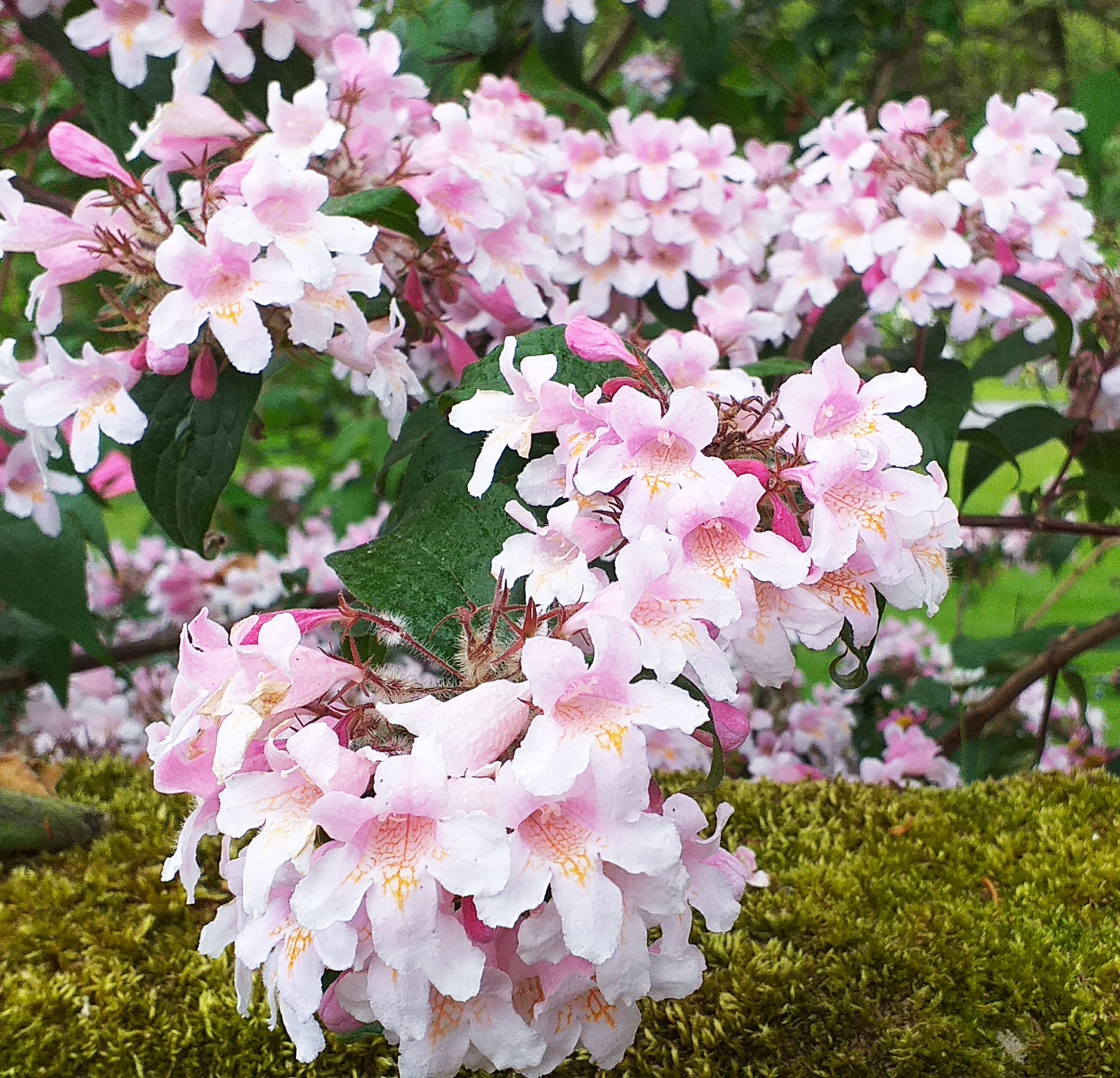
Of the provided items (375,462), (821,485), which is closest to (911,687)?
(375,462)

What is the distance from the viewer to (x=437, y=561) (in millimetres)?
767

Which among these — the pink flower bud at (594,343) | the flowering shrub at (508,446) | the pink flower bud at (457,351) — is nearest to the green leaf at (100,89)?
the flowering shrub at (508,446)

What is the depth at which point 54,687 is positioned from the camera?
65.0 inches

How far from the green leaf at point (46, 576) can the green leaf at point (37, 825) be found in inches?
8.1

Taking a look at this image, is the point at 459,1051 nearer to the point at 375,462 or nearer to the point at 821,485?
the point at 821,485

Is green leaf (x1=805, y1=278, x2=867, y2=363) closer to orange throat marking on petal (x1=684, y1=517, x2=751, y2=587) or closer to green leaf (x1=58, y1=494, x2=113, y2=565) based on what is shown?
orange throat marking on petal (x1=684, y1=517, x2=751, y2=587)

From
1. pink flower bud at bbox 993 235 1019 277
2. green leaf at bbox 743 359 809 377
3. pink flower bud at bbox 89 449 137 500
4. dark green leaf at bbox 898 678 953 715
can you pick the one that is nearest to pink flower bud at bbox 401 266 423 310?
green leaf at bbox 743 359 809 377

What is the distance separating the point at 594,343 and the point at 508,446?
0.10 metres

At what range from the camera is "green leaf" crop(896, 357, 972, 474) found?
1.22 m

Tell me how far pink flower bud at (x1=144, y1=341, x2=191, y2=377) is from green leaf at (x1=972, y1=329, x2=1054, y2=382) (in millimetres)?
1101

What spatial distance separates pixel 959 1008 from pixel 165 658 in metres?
2.26

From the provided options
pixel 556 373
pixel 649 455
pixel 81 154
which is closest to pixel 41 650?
pixel 81 154

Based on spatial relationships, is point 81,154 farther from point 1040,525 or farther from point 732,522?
point 1040,525

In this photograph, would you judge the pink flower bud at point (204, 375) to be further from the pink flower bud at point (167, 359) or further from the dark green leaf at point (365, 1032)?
the dark green leaf at point (365, 1032)
